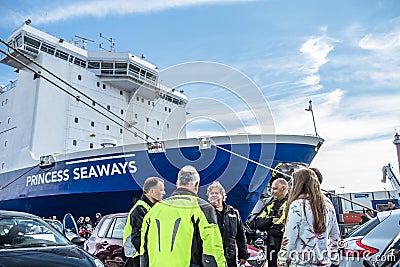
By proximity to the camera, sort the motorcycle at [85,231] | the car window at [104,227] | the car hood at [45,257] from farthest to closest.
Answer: the motorcycle at [85,231], the car window at [104,227], the car hood at [45,257]

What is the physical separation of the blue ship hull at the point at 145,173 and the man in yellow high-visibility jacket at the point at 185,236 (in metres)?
9.23

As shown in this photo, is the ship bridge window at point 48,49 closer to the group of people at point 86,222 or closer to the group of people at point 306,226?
the group of people at point 86,222

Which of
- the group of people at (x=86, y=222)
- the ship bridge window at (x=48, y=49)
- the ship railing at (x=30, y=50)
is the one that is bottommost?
the group of people at (x=86, y=222)

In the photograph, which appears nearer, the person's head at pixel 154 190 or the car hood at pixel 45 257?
the car hood at pixel 45 257

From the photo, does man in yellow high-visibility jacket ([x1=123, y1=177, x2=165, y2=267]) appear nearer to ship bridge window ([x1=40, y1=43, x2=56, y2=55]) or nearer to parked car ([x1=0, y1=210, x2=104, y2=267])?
parked car ([x1=0, y1=210, x2=104, y2=267])

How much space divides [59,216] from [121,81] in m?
8.12

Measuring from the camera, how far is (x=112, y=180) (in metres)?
12.9

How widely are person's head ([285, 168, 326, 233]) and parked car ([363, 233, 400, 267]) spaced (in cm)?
→ 61

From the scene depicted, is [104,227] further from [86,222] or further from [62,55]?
[62,55]

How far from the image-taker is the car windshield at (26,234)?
4367 millimetres

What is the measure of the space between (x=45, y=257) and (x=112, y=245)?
1.73m

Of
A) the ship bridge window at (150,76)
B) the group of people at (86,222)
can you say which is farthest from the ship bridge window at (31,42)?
the group of people at (86,222)

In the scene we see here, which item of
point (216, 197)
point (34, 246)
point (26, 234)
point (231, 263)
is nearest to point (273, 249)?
point (231, 263)

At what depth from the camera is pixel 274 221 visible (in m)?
3.83
